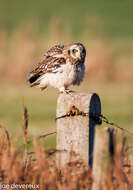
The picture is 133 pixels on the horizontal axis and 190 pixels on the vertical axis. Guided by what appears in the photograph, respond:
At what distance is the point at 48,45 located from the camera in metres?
27.8

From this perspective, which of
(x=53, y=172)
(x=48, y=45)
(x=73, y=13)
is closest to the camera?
(x=53, y=172)

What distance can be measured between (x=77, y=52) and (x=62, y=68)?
24 centimetres

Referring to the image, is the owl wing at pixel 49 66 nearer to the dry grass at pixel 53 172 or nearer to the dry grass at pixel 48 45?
the dry grass at pixel 53 172

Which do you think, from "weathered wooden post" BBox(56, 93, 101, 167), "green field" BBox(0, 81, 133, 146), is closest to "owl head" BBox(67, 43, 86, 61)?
"weathered wooden post" BBox(56, 93, 101, 167)

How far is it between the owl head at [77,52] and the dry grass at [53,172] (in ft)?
9.78

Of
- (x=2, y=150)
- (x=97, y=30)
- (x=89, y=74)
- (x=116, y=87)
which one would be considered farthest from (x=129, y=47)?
(x=2, y=150)

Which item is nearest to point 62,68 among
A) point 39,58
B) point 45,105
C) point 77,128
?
point 77,128

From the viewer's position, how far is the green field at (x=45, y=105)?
1361cm

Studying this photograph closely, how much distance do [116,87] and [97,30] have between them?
23.8ft

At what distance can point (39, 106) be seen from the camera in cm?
1725

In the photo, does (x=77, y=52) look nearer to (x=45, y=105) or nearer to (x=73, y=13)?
(x=45, y=105)

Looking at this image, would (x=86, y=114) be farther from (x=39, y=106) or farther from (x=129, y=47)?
(x=129, y=47)

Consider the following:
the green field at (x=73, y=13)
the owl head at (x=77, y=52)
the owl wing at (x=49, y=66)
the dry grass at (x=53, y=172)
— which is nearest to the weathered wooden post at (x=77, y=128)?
the dry grass at (x=53, y=172)

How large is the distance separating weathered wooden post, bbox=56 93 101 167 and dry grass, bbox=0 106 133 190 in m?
0.07
